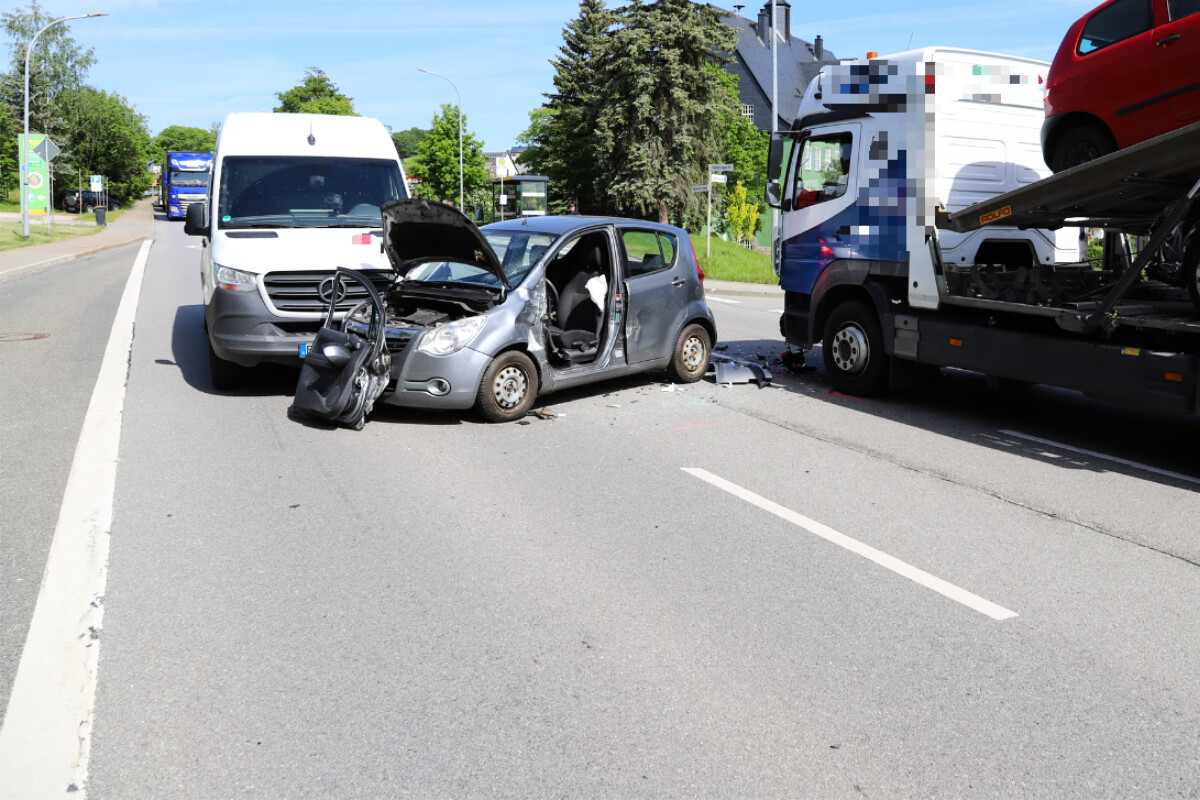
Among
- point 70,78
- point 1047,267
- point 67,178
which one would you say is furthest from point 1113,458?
point 70,78

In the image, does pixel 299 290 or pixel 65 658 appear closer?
pixel 65 658

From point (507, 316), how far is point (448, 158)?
58.2 meters

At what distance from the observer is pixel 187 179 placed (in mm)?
56719

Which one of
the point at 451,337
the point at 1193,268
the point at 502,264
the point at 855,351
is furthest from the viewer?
the point at 855,351

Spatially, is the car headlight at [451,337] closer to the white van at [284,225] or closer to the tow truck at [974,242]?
the white van at [284,225]

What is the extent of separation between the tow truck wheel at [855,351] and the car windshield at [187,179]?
174ft

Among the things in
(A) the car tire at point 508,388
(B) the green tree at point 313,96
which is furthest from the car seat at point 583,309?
(B) the green tree at point 313,96

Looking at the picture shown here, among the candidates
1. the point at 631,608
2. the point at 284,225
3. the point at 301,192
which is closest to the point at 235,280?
the point at 284,225

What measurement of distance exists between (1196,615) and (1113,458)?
335 cm

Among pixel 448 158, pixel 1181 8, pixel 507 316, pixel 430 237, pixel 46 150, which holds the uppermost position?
pixel 448 158

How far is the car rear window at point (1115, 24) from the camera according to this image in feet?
25.2

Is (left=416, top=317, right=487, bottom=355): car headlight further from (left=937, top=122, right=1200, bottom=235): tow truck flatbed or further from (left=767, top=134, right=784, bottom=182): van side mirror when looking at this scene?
(left=937, top=122, right=1200, bottom=235): tow truck flatbed

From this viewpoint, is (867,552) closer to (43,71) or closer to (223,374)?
(223,374)

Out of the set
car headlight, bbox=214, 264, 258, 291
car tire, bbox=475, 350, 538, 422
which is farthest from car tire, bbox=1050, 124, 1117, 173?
car headlight, bbox=214, 264, 258, 291
